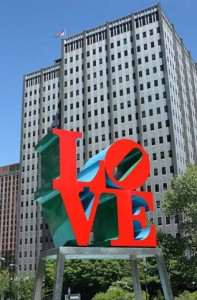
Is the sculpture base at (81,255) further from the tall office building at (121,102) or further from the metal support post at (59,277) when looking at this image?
the tall office building at (121,102)

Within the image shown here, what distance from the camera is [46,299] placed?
236 feet

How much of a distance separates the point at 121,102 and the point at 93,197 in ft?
247

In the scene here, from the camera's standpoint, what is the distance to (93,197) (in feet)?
67.7

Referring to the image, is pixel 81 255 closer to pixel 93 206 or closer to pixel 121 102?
pixel 93 206

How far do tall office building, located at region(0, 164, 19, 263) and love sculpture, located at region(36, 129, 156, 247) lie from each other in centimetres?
14428

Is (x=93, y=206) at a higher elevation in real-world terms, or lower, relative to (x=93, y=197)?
lower

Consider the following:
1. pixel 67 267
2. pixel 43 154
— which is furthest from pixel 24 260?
pixel 43 154

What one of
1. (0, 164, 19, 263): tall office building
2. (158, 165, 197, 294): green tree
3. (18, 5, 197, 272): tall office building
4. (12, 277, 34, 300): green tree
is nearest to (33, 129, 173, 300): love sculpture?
(158, 165, 197, 294): green tree

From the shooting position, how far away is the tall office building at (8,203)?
161750 mm

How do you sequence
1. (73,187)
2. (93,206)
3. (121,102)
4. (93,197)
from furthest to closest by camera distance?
(121,102) < (93,197) < (93,206) < (73,187)

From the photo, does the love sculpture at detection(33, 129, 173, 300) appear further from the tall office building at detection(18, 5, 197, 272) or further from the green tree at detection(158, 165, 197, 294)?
the tall office building at detection(18, 5, 197, 272)

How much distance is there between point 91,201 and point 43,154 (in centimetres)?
425

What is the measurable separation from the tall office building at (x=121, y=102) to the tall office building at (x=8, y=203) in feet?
186

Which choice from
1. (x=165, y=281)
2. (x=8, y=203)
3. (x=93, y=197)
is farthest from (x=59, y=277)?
(x=8, y=203)
